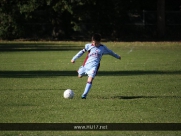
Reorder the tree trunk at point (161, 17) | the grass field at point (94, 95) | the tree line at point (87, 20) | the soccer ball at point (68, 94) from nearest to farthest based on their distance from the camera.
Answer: the grass field at point (94, 95)
the soccer ball at point (68, 94)
the tree line at point (87, 20)
the tree trunk at point (161, 17)

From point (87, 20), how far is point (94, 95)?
121ft

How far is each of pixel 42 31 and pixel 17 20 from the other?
3.63 meters

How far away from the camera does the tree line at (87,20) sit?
48319mm

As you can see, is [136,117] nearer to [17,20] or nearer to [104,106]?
[104,106]

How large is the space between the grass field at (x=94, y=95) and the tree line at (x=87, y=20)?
23925 millimetres

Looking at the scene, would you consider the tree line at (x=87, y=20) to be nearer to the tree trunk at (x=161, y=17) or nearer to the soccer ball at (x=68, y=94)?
the tree trunk at (x=161, y=17)

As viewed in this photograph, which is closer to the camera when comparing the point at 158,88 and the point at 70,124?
the point at 70,124

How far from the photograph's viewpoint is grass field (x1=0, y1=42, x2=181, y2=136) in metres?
10.7

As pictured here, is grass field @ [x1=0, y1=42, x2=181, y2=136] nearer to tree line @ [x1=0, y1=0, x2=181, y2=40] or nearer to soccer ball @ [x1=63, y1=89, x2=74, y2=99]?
soccer ball @ [x1=63, y1=89, x2=74, y2=99]

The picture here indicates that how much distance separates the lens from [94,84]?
1731 cm

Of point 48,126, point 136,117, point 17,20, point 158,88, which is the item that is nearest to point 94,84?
point 158,88

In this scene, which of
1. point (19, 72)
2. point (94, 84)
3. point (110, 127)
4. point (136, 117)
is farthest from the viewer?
point (19, 72)

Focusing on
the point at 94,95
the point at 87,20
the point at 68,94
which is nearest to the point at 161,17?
the point at 87,20

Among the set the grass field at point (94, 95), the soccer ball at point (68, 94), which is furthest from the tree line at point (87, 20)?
the soccer ball at point (68, 94)
